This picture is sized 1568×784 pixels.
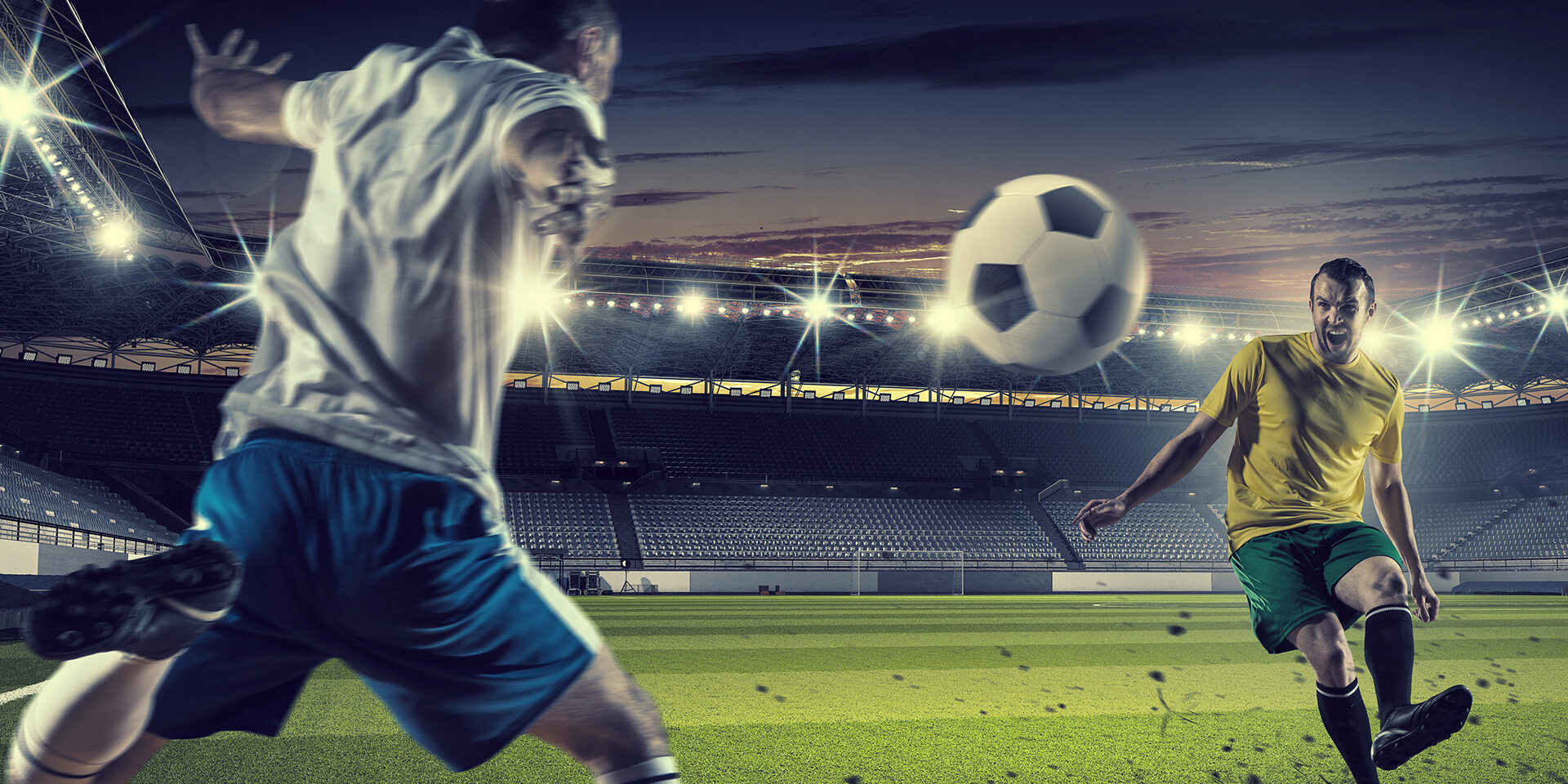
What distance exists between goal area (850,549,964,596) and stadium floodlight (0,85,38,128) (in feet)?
69.2

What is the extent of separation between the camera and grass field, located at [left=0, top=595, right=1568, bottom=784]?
479cm

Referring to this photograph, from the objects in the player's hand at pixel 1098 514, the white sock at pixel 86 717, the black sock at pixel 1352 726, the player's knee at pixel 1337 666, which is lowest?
the black sock at pixel 1352 726

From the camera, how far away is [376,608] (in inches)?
68.3

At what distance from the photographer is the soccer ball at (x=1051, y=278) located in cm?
456

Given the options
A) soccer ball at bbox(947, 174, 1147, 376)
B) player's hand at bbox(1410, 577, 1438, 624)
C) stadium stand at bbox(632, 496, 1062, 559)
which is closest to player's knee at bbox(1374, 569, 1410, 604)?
player's hand at bbox(1410, 577, 1438, 624)

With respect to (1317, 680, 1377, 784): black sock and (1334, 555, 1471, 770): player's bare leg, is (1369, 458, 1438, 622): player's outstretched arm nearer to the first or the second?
(1334, 555, 1471, 770): player's bare leg

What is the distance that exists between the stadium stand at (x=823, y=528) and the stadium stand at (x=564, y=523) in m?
1.13

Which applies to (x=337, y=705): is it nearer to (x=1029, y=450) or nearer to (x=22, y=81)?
(x=22, y=81)

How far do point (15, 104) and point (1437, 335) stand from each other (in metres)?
37.3

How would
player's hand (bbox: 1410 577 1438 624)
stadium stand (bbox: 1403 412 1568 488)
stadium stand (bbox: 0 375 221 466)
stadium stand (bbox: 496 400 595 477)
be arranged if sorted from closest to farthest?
player's hand (bbox: 1410 577 1438 624), stadium stand (bbox: 0 375 221 466), stadium stand (bbox: 496 400 595 477), stadium stand (bbox: 1403 412 1568 488)

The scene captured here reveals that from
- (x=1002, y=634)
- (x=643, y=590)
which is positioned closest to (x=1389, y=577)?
(x=1002, y=634)

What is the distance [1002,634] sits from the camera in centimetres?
1369

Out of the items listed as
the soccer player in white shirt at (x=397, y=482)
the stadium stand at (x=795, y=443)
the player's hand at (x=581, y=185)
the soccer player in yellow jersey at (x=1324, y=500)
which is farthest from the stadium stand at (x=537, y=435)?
the player's hand at (x=581, y=185)

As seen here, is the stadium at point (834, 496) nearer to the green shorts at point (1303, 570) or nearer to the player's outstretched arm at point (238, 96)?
the green shorts at point (1303, 570)
